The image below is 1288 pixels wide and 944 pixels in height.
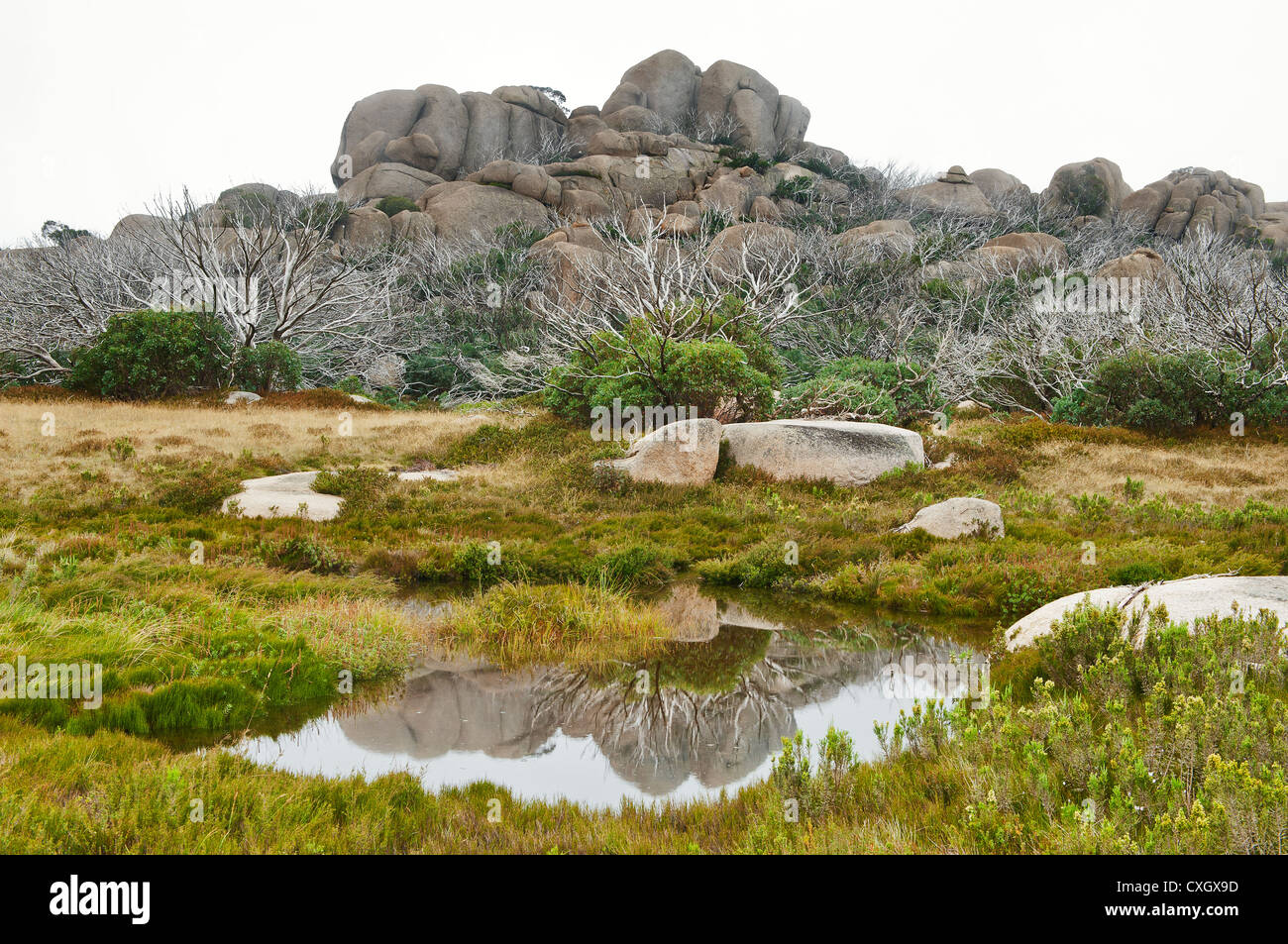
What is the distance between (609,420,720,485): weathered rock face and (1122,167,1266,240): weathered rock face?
5392 cm

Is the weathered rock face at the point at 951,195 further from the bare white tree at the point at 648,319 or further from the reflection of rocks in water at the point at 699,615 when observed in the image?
the reflection of rocks in water at the point at 699,615

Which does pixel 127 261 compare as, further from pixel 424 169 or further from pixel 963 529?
pixel 963 529

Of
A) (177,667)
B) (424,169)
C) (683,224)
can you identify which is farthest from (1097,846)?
(424,169)

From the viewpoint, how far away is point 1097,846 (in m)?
3.62

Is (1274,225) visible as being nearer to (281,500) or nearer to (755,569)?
(755,569)

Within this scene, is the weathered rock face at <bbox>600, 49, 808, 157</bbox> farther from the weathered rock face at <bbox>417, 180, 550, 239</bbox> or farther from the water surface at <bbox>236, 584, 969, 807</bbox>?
the water surface at <bbox>236, 584, 969, 807</bbox>

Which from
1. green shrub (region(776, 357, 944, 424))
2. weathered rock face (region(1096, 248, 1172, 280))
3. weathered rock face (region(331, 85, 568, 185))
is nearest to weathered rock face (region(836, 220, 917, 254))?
weathered rock face (region(1096, 248, 1172, 280))

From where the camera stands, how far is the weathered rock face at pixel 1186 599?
24.6 ft

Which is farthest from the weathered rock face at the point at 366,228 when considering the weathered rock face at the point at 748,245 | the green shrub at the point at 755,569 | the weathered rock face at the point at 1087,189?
the weathered rock face at the point at 1087,189

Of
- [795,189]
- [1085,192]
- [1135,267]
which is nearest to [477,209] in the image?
[795,189]

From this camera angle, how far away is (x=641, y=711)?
7438 mm

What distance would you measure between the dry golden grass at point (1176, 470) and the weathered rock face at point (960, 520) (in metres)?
3.40

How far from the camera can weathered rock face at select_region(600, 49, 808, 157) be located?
72438 mm
